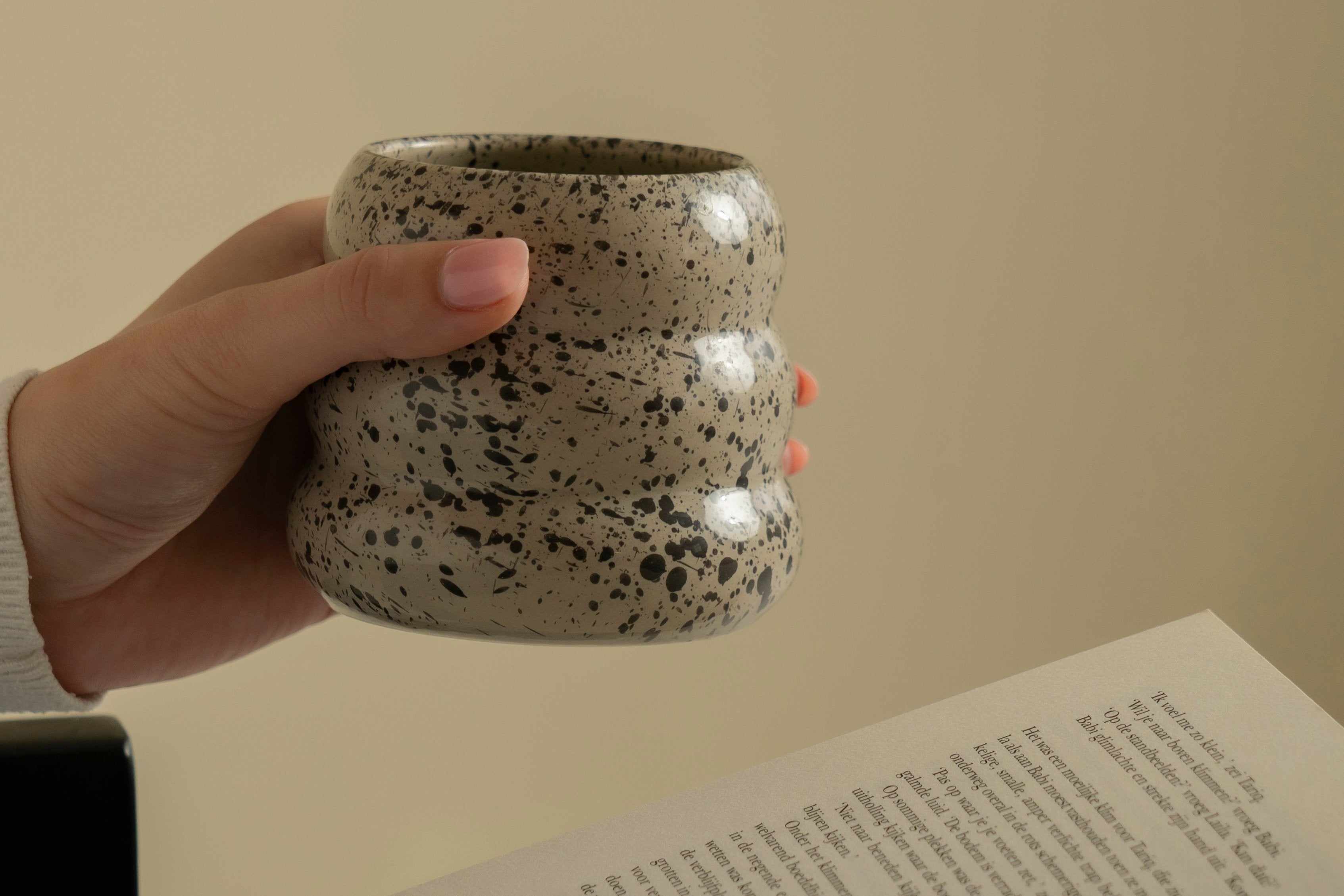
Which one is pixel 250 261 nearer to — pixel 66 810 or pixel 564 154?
pixel 564 154

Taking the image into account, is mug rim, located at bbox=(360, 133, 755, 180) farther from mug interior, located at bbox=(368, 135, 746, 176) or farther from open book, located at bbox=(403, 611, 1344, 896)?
open book, located at bbox=(403, 611, 1344, 896)

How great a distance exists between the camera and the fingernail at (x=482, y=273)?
43 centimetres

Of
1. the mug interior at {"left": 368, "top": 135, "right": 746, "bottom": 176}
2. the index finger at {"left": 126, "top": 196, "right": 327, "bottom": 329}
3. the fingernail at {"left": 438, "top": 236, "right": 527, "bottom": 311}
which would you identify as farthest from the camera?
the index finger at {"left": 126, "top": 196, "right": 327, "bottom": 329}

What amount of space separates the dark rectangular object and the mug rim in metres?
0.50

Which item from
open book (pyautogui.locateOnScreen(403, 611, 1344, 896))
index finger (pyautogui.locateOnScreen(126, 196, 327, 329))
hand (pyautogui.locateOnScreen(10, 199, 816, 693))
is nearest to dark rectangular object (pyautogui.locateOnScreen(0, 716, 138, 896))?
hand (pyautogui.locateOnScreen(10, 199, 816, 693))

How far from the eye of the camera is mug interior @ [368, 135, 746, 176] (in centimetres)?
61

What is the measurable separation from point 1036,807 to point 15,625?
0.54 meters

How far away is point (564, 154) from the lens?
64 centimetres

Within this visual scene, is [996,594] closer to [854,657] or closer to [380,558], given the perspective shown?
[854,657]

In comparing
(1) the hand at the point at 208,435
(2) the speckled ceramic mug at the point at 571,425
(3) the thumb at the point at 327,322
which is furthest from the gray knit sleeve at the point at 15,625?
(2) the speckled ceramic mug at the point at 571,425

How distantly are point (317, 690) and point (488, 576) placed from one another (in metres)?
0.88

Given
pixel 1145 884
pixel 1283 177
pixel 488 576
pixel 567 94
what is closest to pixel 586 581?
pixel 488 576

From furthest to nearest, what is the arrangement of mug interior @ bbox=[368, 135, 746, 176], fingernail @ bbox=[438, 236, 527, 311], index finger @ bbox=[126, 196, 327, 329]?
index finger @ bbox=[126, 196, 327, 329]
mug interior @ bbox=[368, 135, 746, 176]
fingernail @ bbox=[438, 236, 527, 311]

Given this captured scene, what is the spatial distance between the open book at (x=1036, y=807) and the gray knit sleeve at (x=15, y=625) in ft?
0.92
